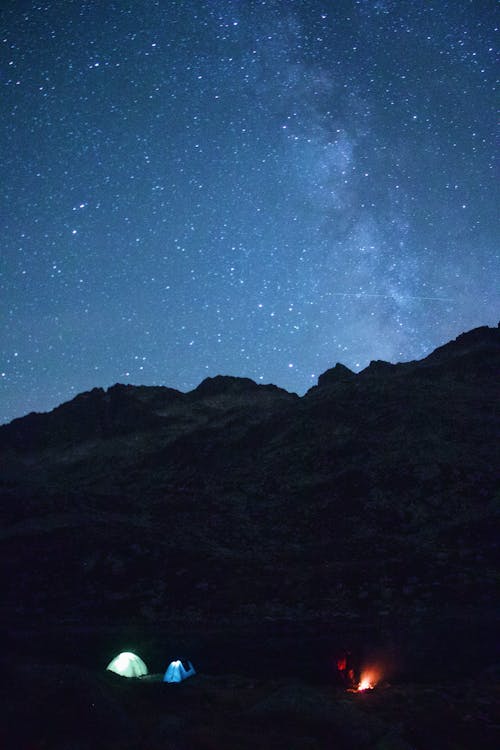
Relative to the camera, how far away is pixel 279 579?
26.0 meters

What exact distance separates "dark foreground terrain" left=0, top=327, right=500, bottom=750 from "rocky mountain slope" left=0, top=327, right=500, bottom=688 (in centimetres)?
16

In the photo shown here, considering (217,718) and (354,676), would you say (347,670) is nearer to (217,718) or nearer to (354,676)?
(354,676)

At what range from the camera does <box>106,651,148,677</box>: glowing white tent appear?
15195 mm

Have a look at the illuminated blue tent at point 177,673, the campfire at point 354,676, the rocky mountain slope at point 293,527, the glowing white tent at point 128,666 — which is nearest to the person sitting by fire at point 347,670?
the campfire at point 354,676

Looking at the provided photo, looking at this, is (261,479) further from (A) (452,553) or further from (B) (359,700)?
(B) (359,700)

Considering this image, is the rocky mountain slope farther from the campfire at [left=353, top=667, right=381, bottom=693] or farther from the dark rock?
the dark rock

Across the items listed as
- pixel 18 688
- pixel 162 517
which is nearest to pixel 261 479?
pixel 162 517

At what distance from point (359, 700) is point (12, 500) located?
33.4 metres

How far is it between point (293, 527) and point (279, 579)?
1109 cm

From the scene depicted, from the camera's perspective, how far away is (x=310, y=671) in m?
14.8

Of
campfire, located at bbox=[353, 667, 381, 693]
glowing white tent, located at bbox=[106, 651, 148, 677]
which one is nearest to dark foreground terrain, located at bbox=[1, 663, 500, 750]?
campfire, located at bbox=[353, 667, 381, 693]

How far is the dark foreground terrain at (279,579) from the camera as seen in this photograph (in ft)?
27.3

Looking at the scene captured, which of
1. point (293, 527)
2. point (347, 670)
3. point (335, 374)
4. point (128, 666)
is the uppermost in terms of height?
point (335, 374)

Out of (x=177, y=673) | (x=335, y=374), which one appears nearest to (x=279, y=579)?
(x=177, y=673)
